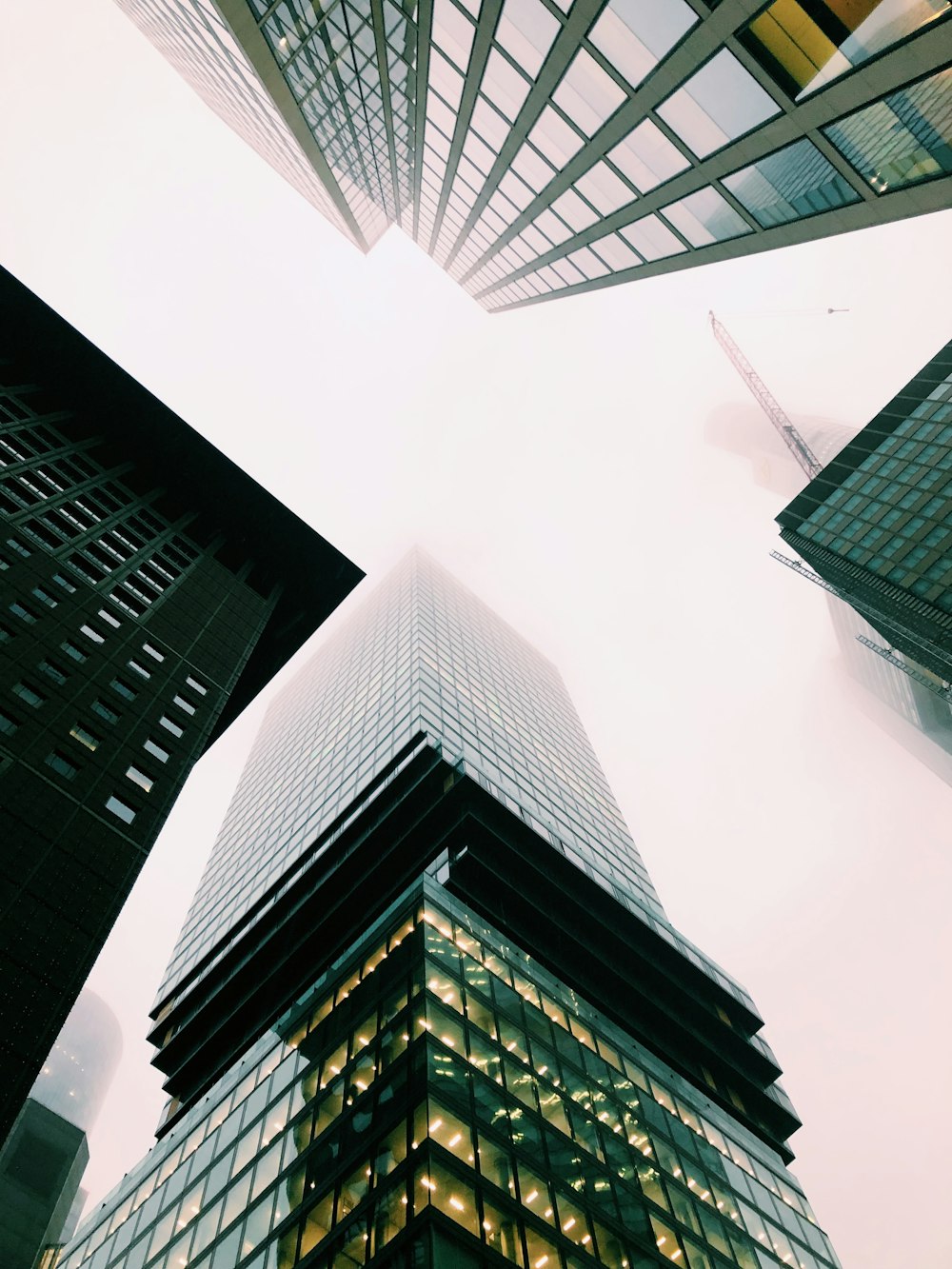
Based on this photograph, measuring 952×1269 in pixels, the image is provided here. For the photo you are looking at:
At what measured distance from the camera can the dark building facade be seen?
5891 centimetres

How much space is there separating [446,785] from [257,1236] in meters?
28.5

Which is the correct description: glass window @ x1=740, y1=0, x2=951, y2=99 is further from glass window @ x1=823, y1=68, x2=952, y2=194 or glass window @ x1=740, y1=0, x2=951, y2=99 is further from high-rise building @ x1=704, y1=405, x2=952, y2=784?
high-rise building @ x1=704, y1=405, x2=952, y2=784

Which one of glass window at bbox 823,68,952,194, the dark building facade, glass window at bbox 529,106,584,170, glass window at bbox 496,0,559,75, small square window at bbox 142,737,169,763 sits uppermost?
the dark building facade

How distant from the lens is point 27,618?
116 feet

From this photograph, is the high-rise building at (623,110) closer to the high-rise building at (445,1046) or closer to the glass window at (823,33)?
the glass window at (823,33)

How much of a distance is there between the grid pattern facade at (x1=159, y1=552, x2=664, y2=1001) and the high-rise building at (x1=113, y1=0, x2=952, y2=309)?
3293cm

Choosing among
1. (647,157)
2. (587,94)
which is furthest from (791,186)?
(587,94)

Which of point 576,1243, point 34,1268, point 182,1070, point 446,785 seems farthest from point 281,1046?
point 34,1268

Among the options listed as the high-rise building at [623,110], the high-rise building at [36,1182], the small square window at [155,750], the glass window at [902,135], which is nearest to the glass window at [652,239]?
the high-rise building at [623,110]

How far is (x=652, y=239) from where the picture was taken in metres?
29.5

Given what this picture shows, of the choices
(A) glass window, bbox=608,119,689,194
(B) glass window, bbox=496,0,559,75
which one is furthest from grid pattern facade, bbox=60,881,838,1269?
(B) glass window, bbox=496,0,559,75

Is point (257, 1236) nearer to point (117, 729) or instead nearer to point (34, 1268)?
point (117, 729)

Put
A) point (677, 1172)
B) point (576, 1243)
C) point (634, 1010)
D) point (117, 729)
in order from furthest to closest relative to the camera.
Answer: point (634, 1010) → point (117, 729) → point (677, 1172) → point (576, 1243)

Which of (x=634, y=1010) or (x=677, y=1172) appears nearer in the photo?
(x=677, y=1172)
